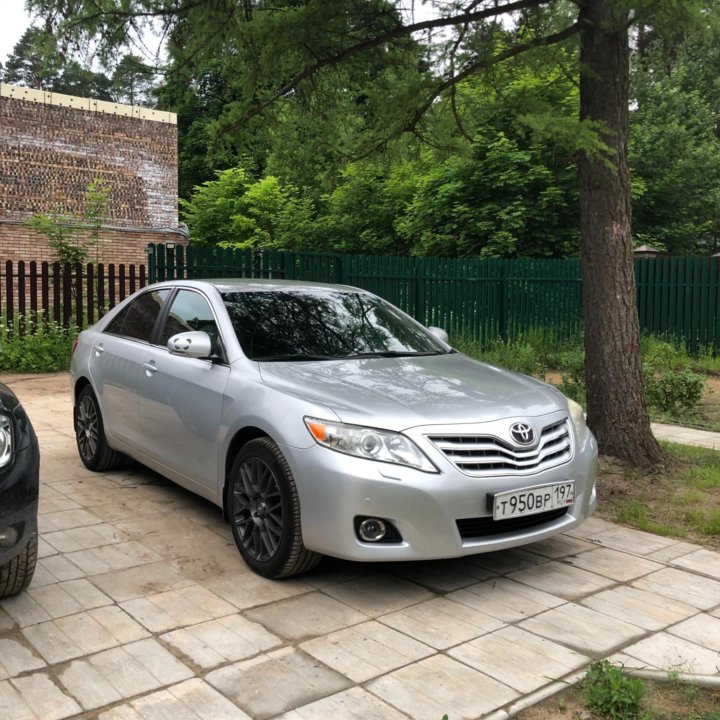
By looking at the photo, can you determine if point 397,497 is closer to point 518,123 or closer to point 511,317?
point 518,123

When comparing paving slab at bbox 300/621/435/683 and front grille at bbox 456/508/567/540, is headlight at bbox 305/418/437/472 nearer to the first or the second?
front grille at bbox 456/508/567/540

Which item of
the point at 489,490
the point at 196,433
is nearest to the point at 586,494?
the point at 489,490

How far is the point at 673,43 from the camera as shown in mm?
7355

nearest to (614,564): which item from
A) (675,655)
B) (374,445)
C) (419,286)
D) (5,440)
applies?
(675,655)

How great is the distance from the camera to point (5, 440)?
3.27 meters

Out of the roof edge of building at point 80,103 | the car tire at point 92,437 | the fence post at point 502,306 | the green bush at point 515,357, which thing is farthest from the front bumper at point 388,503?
the roof edge of building at point 80,103

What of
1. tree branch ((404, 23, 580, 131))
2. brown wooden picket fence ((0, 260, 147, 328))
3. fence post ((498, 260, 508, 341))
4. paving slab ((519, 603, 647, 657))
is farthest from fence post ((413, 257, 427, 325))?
paving slab ((519, 603, 647, 657))

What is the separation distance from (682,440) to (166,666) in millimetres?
6174

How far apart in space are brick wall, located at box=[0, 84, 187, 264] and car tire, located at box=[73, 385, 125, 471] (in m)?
14.9

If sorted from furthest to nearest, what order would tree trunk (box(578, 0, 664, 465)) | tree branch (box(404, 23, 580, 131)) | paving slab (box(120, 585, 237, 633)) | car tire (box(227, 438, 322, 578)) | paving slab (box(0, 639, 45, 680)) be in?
tree branch (box(404, 23, 580, 131))
tree trunk (box(578, 0, 664, 465))
car tire (box(227, 438, 322, 578))
paving slab (box(120, 585, 237, 633))
paving slab (box(0, 639, 45, 680))

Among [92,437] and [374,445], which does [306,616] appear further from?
[92,437]

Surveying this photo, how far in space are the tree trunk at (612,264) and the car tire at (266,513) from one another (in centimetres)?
343

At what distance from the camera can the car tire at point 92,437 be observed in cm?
595

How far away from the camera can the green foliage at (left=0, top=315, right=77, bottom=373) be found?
38.2 ft
